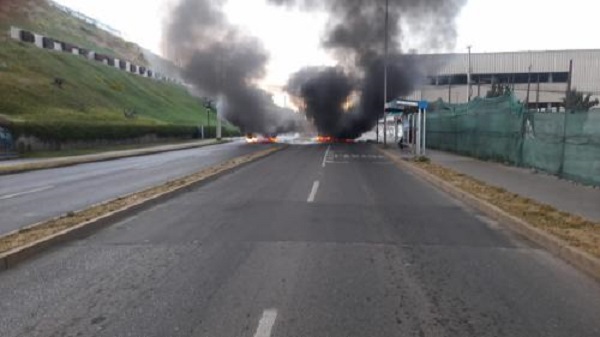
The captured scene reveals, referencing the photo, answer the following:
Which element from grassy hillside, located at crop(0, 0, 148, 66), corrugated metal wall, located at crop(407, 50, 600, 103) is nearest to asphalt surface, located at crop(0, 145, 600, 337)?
grassy hillside, located at crop(0, 0, 148, 66)

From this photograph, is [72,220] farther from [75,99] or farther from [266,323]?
[75,99]

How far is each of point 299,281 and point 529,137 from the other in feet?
40.5

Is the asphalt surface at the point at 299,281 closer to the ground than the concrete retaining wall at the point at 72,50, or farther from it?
closer to the ground

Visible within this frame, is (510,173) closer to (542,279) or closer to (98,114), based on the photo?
(542,279)

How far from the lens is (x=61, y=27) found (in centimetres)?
6788

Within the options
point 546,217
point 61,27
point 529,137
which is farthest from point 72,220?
point 61,27

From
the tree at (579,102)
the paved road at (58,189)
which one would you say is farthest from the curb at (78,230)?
the tree at (579,102)

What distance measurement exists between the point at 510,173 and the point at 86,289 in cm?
1229

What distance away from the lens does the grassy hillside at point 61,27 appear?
59.2 metres

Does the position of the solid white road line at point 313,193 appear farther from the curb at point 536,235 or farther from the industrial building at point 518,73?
the industrial building at point 518,73

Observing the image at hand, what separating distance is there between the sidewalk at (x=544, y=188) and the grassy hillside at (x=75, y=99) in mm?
21834

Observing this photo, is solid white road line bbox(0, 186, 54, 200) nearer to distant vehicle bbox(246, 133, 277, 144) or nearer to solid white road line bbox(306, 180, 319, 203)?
solid white road line bbox(306, 180, 319, 203)

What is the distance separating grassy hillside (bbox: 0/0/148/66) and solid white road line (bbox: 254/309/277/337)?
2117 inches

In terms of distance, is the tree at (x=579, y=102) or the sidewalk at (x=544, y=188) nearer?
the sidewalk at (x=544, y=188)
